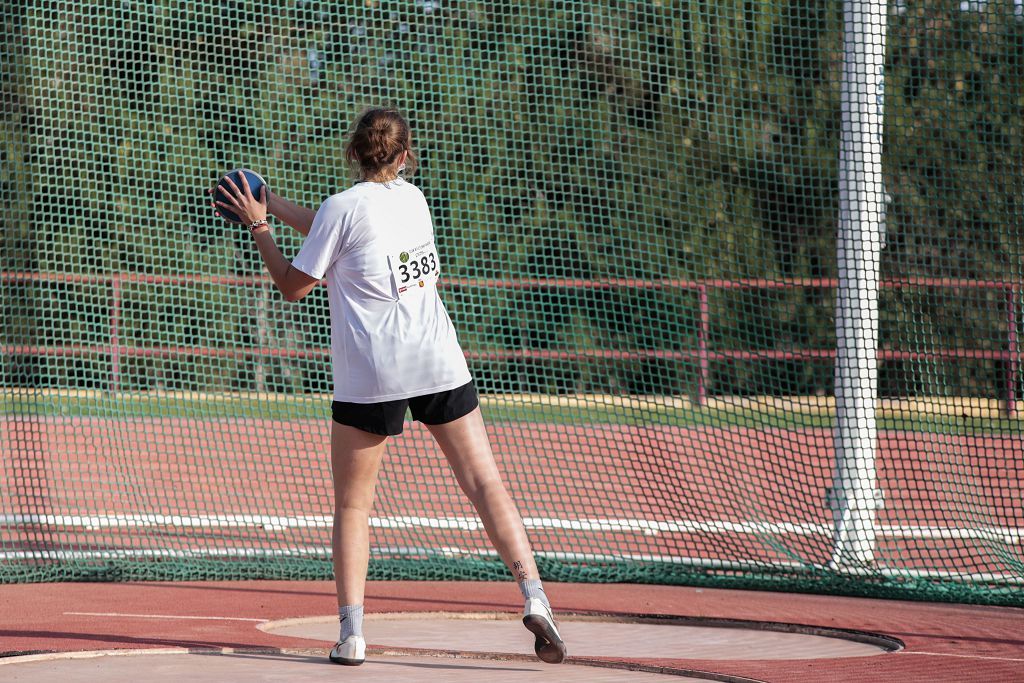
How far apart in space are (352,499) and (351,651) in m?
0.52

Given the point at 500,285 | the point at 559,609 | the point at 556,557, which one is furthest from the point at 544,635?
the point at 500,285

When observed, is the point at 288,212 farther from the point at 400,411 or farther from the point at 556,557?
the point at 556,557

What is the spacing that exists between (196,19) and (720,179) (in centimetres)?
545

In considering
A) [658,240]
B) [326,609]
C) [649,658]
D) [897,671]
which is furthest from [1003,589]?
[658,240]

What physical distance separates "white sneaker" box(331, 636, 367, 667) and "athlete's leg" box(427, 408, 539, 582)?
589mm

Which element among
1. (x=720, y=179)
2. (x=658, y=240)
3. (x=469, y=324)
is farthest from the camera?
(x=658, y=240)

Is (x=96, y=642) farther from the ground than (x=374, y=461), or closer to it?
closer to it

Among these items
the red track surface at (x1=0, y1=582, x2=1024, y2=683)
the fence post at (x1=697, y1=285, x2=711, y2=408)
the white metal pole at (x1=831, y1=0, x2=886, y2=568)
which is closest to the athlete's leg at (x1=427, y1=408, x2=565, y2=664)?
the red track surface at (x1=0, y1=582, x2=1024, y2=683)

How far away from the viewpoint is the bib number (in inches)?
169

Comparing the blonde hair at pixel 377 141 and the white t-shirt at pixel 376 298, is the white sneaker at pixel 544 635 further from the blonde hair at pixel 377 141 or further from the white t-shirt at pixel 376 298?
the blonde hair at pixel 377 141

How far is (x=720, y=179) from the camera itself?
477 inches

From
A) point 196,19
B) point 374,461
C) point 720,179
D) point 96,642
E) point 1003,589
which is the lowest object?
point 1003,589

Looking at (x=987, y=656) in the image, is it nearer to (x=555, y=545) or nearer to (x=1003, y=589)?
(x=1003, y=589)

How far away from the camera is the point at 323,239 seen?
422cm
